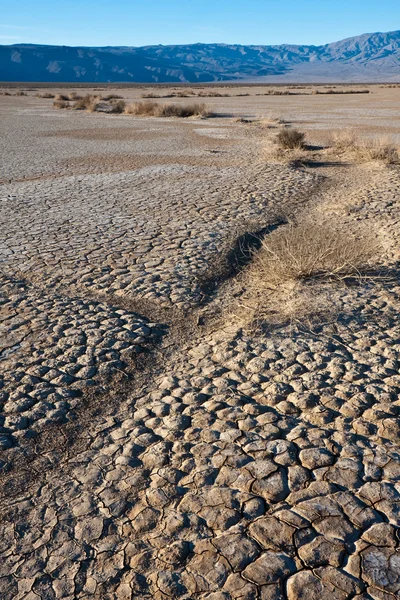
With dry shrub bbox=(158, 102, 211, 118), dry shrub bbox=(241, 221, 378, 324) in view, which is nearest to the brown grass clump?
dry shrub bbox=(241, 221, 378, 324)

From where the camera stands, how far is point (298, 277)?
4969 mm

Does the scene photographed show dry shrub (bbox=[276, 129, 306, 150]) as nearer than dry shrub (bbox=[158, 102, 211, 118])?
Yes

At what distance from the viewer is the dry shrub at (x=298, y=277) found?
4.45m

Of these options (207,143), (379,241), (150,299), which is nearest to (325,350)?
(150,299)

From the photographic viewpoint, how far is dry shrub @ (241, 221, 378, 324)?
445cm

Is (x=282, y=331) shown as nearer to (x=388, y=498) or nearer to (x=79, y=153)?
(x=388, y=498)

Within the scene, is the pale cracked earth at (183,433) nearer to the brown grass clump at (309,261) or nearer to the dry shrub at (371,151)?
the brown grass clump at (309,261)

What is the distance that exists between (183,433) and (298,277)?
2.29 meters

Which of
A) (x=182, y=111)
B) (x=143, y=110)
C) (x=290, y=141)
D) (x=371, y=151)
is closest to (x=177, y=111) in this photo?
(x=182, y=111)

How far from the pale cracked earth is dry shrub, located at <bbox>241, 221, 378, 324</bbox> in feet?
0.64

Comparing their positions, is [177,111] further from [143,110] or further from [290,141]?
[290,141]

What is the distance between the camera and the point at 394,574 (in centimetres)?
217

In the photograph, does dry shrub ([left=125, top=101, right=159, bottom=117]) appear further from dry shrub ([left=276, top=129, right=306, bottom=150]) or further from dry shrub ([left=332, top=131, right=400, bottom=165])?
dry shrub ([left=332, top=131, right=400, bottom=165])

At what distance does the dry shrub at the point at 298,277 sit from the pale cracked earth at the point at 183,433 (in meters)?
0.20
